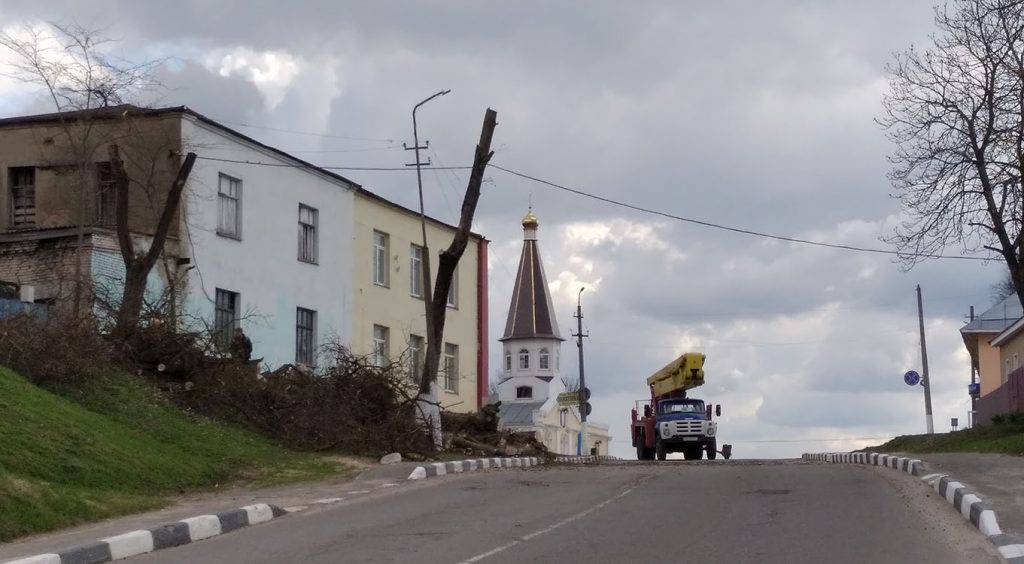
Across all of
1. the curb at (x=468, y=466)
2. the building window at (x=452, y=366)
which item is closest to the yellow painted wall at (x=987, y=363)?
the building window at (x=452, y=366)

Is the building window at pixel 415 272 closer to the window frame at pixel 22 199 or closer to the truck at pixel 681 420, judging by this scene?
the truck at pixel 681 420

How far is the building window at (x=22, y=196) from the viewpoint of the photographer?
33406 millimetres

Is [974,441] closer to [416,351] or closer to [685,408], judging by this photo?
[685,408]

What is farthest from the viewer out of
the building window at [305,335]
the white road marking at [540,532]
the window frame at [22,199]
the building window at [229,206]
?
the building window at [305,335]

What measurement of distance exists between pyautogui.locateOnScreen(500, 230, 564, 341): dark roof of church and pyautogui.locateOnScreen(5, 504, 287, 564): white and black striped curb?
3565 inches

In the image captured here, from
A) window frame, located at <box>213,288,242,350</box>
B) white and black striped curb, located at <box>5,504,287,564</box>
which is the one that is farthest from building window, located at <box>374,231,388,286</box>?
white and black striped curb, located at <box>5,504,287,564</box>

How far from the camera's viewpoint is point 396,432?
25.2m

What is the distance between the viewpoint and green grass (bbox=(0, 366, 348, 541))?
14000mm

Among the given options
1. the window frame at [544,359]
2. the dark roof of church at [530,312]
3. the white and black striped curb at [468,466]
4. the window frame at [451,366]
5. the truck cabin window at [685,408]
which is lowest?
the white and black striped curb at [468,466]

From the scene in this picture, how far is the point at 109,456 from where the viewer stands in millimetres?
16906

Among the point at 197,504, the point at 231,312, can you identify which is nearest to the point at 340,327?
the point at 231,312

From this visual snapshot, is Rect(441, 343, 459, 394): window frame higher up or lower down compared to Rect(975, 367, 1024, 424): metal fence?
higher up

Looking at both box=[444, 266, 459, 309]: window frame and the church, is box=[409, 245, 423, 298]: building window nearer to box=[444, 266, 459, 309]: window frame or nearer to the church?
box=[444, 266, 459, 309]: window frame

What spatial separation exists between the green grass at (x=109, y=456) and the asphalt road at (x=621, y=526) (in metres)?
2.09
